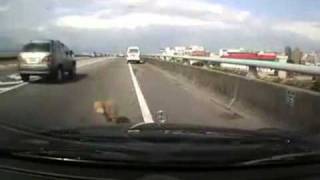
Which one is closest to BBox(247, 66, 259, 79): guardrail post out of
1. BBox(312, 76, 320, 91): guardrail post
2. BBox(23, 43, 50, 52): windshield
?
BBox(312, 76, 320, 91): guardrail post

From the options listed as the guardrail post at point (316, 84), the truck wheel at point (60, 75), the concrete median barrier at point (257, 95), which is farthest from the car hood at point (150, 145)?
the guardrail post at point (316, 84)

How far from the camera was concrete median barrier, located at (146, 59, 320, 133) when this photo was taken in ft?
29.7

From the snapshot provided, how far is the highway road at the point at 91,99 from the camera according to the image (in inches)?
207

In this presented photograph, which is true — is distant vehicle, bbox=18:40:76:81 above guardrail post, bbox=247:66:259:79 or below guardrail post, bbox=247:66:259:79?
above

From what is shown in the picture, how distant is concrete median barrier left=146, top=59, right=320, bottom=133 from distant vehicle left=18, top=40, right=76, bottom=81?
339 centimetres

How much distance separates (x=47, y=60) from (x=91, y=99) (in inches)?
29.9

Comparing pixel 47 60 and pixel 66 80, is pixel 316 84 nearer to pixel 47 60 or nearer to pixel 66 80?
pixel 66 80

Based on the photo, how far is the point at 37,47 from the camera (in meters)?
4.75

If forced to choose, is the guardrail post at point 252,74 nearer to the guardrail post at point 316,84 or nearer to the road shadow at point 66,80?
the guardrail post at point 316,84

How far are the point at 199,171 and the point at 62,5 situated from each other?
4.83ft

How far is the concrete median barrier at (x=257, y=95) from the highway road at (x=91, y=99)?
0.81 metres

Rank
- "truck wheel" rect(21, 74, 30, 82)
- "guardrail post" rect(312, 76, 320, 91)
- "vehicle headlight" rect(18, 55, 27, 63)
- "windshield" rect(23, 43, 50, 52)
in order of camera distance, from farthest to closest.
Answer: "guardrail post" rect(312, 76, 320, 91) < "truck wheel" rect(21, 74, 30, 82) < "vehicle headlight" rect(18, 55, 27, 63) < "windshield" rect(23, 43, 50, 52)

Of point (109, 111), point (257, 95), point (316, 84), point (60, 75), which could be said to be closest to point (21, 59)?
point (60, 75)

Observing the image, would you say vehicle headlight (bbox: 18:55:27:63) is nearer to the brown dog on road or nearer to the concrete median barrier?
the brown dog on road
